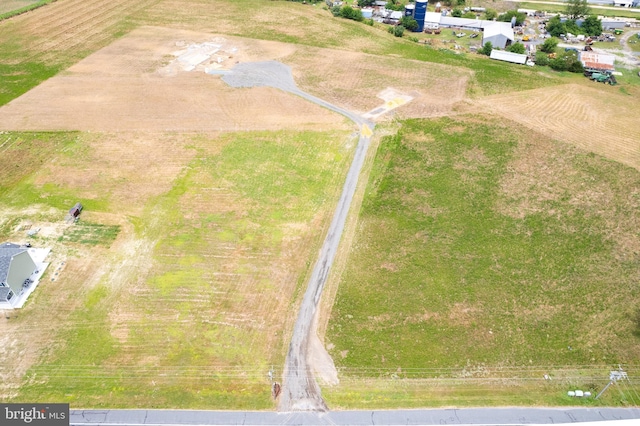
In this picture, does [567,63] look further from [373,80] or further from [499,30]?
[373,80]

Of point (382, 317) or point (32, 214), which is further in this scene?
point (32, 214)

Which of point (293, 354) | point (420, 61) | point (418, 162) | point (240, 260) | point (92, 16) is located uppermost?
point (92, 16)

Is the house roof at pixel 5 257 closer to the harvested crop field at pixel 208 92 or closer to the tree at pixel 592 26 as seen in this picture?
the harvested crop field at pixel 208 92

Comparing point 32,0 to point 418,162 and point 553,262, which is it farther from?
point 553,262

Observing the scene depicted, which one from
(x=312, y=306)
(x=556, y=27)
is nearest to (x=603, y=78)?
(x=556, y=27)

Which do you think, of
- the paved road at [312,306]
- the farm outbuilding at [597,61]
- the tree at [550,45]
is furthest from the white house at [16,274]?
the tree at [550,45]

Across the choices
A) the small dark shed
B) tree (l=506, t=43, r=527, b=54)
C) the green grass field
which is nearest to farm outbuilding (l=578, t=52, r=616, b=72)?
tree (l=506, t=43, r=527, b=54)

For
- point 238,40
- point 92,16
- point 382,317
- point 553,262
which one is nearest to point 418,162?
point 553,262
